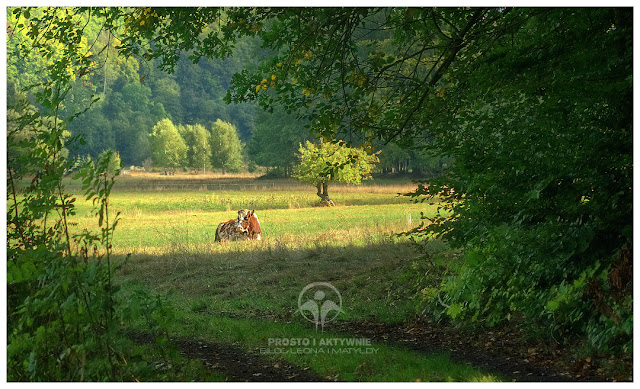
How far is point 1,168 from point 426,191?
16.9ft

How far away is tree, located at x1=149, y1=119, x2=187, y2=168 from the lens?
108ft

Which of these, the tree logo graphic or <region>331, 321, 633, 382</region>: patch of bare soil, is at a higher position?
<region>331, 321, 633, 382</region>: patch of bare soil

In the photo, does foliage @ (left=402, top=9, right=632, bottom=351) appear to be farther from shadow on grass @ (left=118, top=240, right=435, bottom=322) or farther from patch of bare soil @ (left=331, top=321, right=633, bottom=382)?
shadow on grass @ (left=118, top=240, right=435, bottom=322)

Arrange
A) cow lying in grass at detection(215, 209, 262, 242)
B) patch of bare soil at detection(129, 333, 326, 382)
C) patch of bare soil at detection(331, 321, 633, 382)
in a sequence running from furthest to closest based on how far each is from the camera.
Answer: cow lying in grass at detection(215, 209, 262, 242)
patch of bare soil at detection(129, 333, 326, 382)
patch of bare soil at detection(331, 321, 633, 382)

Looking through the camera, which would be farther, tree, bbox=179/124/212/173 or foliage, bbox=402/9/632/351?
tree, bbox=179/124/212/173

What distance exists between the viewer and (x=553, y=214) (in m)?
6.85

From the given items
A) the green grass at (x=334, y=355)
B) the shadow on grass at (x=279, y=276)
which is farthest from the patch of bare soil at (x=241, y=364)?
the shadow on grass at (x=279, y=276)

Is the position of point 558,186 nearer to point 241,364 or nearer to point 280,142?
point 241,364

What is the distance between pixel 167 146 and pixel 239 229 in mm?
15663

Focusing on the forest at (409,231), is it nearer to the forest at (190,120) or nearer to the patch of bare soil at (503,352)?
the patch of bare soil at (503,352)

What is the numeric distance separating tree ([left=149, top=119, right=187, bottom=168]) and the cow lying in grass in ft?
48.6

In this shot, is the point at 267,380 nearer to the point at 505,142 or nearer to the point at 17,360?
the point at 17,360

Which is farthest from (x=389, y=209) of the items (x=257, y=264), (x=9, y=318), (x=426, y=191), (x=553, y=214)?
(x=9, y=318)

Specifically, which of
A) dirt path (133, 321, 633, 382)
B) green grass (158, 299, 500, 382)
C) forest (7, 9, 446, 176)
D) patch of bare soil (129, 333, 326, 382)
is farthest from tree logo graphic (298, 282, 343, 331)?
forest (7, 9, 446, 176)
